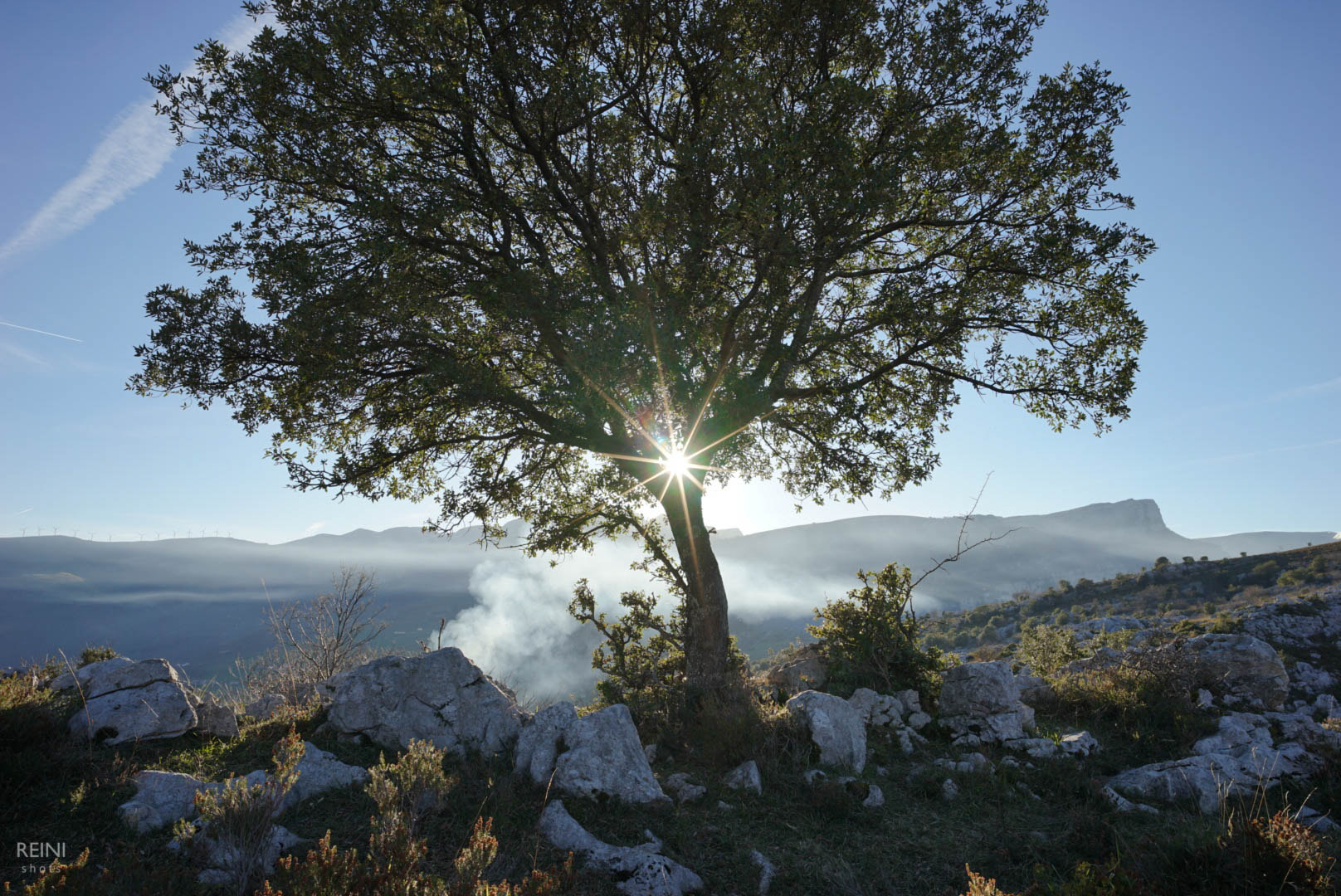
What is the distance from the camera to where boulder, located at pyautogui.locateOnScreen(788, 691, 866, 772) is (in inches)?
370

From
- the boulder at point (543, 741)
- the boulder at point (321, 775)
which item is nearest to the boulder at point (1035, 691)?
the boulder at point (543, 741)

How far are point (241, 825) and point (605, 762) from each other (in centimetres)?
404

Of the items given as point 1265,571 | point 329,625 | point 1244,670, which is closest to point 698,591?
point 329,625

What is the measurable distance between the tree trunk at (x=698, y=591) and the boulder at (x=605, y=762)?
4278 mm

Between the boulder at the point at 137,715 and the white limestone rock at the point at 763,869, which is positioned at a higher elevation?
the boulder at the point at 137,715

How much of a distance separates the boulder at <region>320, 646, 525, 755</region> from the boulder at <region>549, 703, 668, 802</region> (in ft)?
5.04

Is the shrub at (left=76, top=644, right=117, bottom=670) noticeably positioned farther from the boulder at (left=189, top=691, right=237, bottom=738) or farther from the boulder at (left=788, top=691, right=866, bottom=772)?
the boulder at (left=788, top=691, right=866, bottom=772)

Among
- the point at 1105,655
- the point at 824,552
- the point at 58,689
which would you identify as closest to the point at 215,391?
the point at 58,689

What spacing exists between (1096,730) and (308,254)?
1688cm

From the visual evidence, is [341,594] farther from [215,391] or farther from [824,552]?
[824,552]

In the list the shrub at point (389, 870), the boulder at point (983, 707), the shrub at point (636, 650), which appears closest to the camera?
the shrub at point (389, 870)

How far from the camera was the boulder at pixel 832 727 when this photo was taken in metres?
9.41

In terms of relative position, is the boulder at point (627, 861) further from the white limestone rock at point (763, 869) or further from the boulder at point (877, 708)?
the boulder at point (877, 708)

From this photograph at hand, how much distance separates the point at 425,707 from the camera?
9.45m
